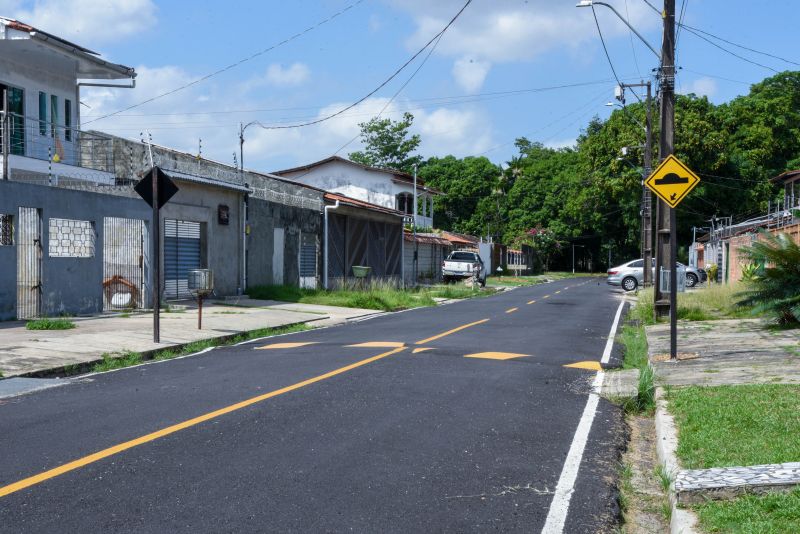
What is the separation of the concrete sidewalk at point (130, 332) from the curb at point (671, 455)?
315 inches

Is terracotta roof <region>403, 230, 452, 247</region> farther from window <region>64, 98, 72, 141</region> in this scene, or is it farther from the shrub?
the shrub

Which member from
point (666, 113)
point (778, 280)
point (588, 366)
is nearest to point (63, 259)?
point (588, 366)

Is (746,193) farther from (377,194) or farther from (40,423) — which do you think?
(40,423)

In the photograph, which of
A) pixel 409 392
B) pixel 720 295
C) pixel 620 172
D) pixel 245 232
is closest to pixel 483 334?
pixel 409 392

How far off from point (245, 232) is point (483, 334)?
12.7m

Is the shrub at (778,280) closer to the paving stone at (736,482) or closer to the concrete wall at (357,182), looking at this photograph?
the paving stone at (736,482)

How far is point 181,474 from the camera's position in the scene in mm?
5770

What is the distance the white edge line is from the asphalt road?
46 millimetres

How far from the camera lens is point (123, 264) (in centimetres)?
2088

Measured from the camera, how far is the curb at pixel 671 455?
4863 mm

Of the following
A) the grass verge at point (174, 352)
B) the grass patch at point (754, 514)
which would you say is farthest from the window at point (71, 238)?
the grass patch at point (754, 514)

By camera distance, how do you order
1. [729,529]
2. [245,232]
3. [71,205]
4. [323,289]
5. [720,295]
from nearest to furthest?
[729,529], [71,205], [720,295], [245,232], [323,289]

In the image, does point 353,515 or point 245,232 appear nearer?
point 353,515

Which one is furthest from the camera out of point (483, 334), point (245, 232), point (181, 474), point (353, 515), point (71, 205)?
point (245, 232)
